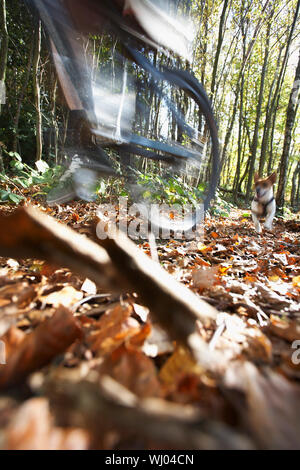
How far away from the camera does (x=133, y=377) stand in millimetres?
464

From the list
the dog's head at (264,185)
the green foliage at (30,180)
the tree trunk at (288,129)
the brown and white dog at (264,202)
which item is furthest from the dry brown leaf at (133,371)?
the tree trunk at (288,129)

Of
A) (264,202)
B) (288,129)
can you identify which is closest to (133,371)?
(264,202)

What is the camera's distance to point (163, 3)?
226 centimetres

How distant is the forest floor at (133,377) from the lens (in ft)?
1.04

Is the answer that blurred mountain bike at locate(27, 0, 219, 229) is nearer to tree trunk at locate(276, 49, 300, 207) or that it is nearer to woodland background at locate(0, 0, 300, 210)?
woodland background at locate(0, 0, 300, 210)

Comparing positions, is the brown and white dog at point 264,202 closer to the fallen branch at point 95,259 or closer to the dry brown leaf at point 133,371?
the fallen branch at point 95,259

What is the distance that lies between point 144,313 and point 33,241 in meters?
0.42

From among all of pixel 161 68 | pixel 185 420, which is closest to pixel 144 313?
pixel 185 420

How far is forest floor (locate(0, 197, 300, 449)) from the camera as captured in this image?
32cm

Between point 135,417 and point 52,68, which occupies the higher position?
point 52,68

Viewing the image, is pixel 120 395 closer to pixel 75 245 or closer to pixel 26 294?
pixel 75 245

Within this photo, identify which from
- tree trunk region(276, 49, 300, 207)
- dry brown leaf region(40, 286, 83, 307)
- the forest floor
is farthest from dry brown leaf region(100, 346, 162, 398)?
tree trunk region(276, 49, 300, 207)

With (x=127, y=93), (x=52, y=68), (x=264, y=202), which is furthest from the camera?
(x=264, y=202)

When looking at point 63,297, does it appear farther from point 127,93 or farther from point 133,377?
point 127,93
